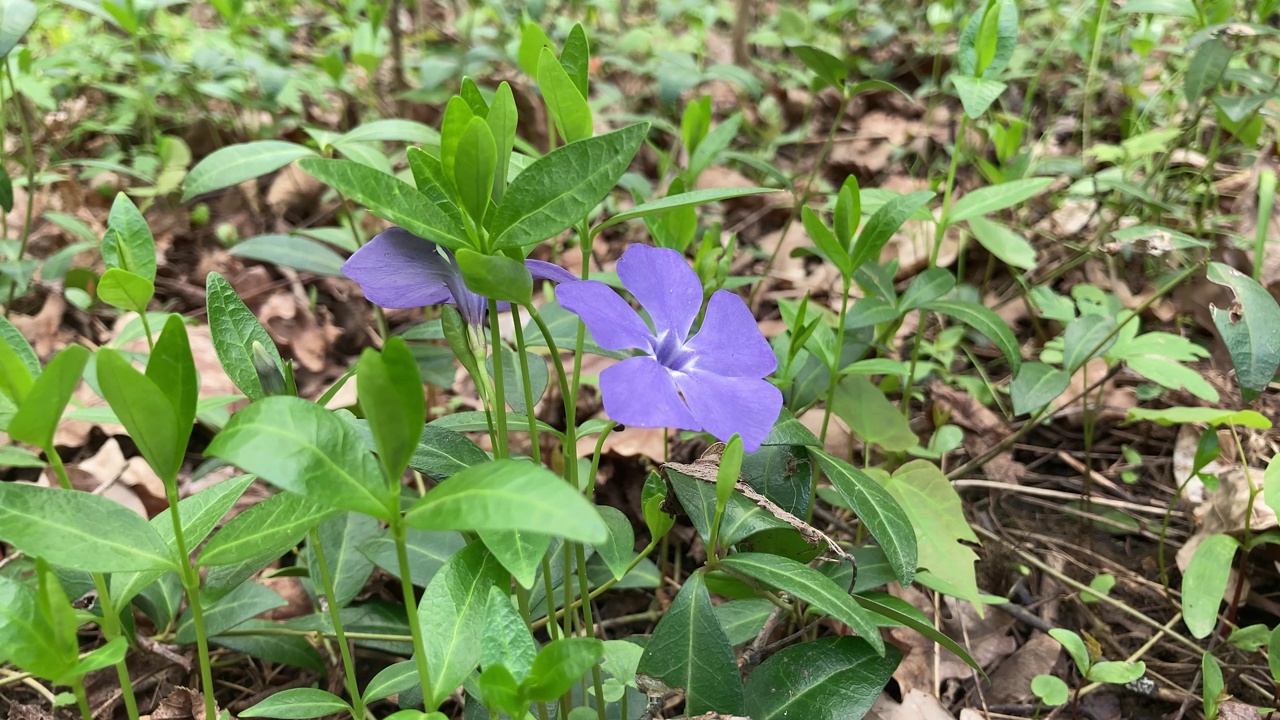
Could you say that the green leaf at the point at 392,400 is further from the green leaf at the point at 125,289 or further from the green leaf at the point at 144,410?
the green leaf at the point at 125,289

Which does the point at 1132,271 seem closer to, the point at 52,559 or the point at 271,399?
the point at 271,399

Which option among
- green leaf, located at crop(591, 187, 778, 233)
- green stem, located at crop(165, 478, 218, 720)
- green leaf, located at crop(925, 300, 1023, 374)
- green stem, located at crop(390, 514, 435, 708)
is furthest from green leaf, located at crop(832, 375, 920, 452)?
green stem, located at crop(165, 478, 218, 720)

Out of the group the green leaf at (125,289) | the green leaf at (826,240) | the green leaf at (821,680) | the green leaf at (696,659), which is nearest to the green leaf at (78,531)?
the green leaf at (125,289)

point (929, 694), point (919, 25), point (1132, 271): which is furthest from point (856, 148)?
point (929, 694)

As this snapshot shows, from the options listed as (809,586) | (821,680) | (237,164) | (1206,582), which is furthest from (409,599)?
(1206,582)

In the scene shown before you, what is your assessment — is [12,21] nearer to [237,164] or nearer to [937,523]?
[237,164]

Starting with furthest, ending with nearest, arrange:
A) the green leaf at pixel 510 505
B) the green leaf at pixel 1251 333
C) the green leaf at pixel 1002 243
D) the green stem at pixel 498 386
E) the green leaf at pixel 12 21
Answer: the green leaf at pixel 1002 243 → the green leaf at pixel 12 21 → the green leaf at pixel 1251 333 → the green stem at pixel 498 386 → the green leaf at pixel 510 505
